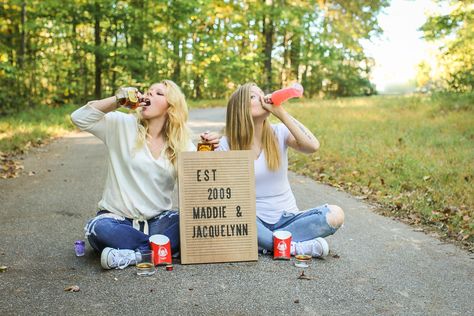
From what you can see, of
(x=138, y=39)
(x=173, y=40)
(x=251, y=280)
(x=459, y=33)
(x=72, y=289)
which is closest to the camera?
(x=72, y=289)

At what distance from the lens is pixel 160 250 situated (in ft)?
12.7

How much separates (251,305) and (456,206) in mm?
3348

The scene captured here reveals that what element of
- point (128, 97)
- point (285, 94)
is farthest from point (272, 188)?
point (128, 97)

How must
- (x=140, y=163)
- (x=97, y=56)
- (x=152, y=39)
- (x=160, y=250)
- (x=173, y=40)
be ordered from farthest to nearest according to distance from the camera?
(x=173, y=40) < (x=152, y=39) < (x=97, y=56) < (x=140, y=163) < (x=160, y=250)

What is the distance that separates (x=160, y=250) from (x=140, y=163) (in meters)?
0.63

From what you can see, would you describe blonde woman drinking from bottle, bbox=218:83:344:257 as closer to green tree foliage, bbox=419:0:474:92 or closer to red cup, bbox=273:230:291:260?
red cup, bbox=273:230:291:260

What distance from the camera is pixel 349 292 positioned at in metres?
3.43

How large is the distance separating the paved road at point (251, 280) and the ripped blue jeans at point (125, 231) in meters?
0.21

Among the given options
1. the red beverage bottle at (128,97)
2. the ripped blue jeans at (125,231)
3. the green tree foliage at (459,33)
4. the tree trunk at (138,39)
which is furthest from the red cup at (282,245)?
the tree trunk at (138,39)

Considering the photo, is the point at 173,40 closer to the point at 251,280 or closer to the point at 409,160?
the point at 409,160

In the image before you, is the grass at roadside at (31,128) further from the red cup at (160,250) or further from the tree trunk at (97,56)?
the red cup at (160,250)

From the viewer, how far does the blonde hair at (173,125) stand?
4094mm

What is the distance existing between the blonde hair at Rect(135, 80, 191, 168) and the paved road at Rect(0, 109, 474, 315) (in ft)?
2.83

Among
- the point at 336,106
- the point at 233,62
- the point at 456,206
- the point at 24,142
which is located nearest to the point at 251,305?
the point at 456,206
